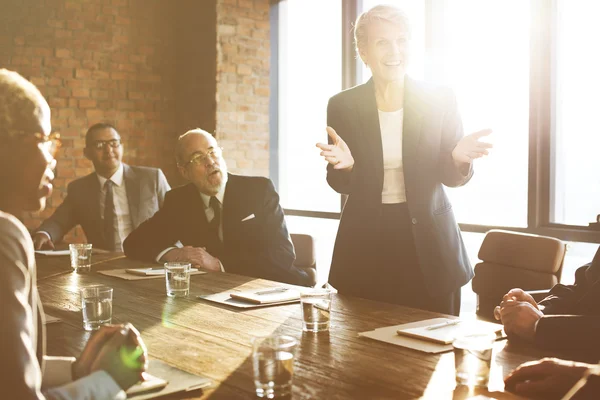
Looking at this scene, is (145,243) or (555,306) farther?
(145,243)

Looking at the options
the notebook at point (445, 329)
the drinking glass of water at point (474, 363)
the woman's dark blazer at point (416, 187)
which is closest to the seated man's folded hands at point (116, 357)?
the drinking glass of water at point (474, 363)

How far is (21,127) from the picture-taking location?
1.05 m

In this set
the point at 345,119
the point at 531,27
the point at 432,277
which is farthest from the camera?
the point at 531,27

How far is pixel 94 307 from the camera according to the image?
6.12 feet

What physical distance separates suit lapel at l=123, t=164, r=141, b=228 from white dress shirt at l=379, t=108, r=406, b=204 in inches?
90.6

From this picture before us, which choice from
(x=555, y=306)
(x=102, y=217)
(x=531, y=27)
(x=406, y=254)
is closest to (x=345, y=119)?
(x=406, y=254)

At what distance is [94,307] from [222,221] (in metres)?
1.55

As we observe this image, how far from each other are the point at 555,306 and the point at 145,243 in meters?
2.03

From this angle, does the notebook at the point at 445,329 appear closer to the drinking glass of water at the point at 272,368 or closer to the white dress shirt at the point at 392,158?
the drinking glass of water at the point at 272,368

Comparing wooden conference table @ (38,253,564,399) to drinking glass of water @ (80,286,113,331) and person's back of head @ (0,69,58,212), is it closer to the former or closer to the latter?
drinking glass of water @ (80,286,113,331)

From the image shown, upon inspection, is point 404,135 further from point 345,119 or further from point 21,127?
point 21,127

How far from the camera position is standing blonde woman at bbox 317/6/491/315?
8.49 feet

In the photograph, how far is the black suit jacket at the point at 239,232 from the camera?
10.5 feet

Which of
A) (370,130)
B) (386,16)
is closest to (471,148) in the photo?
(370,130)
